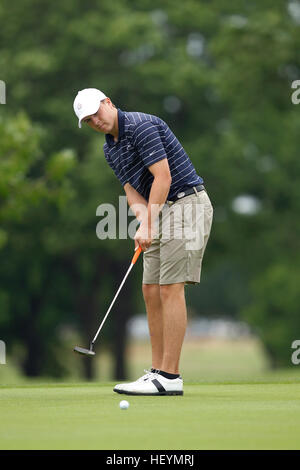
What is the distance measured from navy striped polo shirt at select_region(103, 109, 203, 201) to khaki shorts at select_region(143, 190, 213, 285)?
0.12 m

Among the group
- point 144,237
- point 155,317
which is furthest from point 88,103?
point 155,317

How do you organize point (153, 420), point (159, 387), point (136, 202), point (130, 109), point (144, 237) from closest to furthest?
point (153, 420), point (159, 387), point (144, 237), point (136, 202), point (130, 109)

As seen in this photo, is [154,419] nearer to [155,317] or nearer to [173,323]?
[173,323]

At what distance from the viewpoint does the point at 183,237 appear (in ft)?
21.9

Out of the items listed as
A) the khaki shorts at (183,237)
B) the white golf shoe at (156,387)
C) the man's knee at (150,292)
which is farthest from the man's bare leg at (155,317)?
the white golf shoe at (156,387)

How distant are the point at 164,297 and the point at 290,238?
68.7 ft

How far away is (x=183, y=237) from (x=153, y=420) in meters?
2.11

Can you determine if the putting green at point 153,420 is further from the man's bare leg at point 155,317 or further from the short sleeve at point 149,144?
the short sleeve at point 149,144

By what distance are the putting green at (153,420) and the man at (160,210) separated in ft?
1.04

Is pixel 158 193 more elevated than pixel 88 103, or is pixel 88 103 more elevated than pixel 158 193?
pixel 88 103

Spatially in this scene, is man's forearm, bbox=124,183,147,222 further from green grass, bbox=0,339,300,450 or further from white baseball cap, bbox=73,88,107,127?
green grass, bbox=0,339,300,450

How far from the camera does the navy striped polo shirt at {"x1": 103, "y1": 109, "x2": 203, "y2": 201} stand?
6492mm

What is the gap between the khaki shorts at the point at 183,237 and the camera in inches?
261

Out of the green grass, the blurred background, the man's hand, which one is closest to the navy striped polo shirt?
the man's hand
